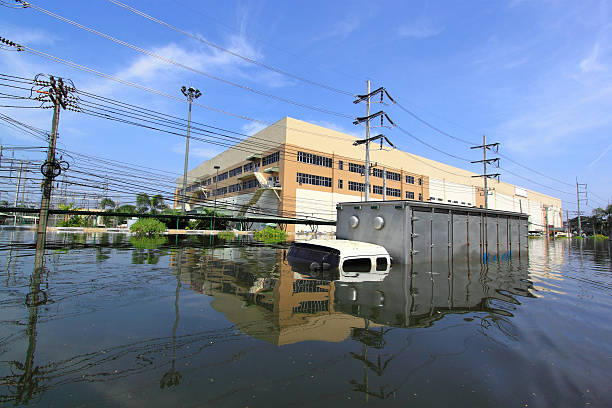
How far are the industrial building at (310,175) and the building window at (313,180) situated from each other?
15cm

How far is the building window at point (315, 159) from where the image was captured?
45.2 metres

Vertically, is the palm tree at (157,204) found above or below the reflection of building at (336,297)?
above

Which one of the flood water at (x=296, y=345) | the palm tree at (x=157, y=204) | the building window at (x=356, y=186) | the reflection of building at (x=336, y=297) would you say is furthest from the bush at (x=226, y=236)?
the palm tree at (x=157, y=204)

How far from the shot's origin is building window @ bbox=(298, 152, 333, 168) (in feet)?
148

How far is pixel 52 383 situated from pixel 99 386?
433 millimetres

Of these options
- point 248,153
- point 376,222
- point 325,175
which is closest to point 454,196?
point 325,175

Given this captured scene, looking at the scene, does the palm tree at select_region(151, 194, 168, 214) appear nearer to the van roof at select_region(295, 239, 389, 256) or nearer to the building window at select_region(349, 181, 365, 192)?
the building window at select_region(349, 181, 365, 192)

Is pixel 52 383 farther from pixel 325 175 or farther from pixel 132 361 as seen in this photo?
pixel 325 175

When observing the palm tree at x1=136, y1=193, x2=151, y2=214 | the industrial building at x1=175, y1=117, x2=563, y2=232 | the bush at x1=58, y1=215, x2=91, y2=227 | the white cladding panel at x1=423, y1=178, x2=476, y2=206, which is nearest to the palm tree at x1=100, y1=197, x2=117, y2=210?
the palm tree at x1=136, y1=193, x2=151, y2=214

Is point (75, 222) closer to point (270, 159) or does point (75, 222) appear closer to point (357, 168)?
point (270, 159)

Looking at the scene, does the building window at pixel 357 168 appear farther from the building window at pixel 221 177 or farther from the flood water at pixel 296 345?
the flood water at pixel 296 345

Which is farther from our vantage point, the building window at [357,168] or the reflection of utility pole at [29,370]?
the building window at [357,168]

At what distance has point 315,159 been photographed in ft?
153

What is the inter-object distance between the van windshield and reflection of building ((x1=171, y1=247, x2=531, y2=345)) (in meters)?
0.64
